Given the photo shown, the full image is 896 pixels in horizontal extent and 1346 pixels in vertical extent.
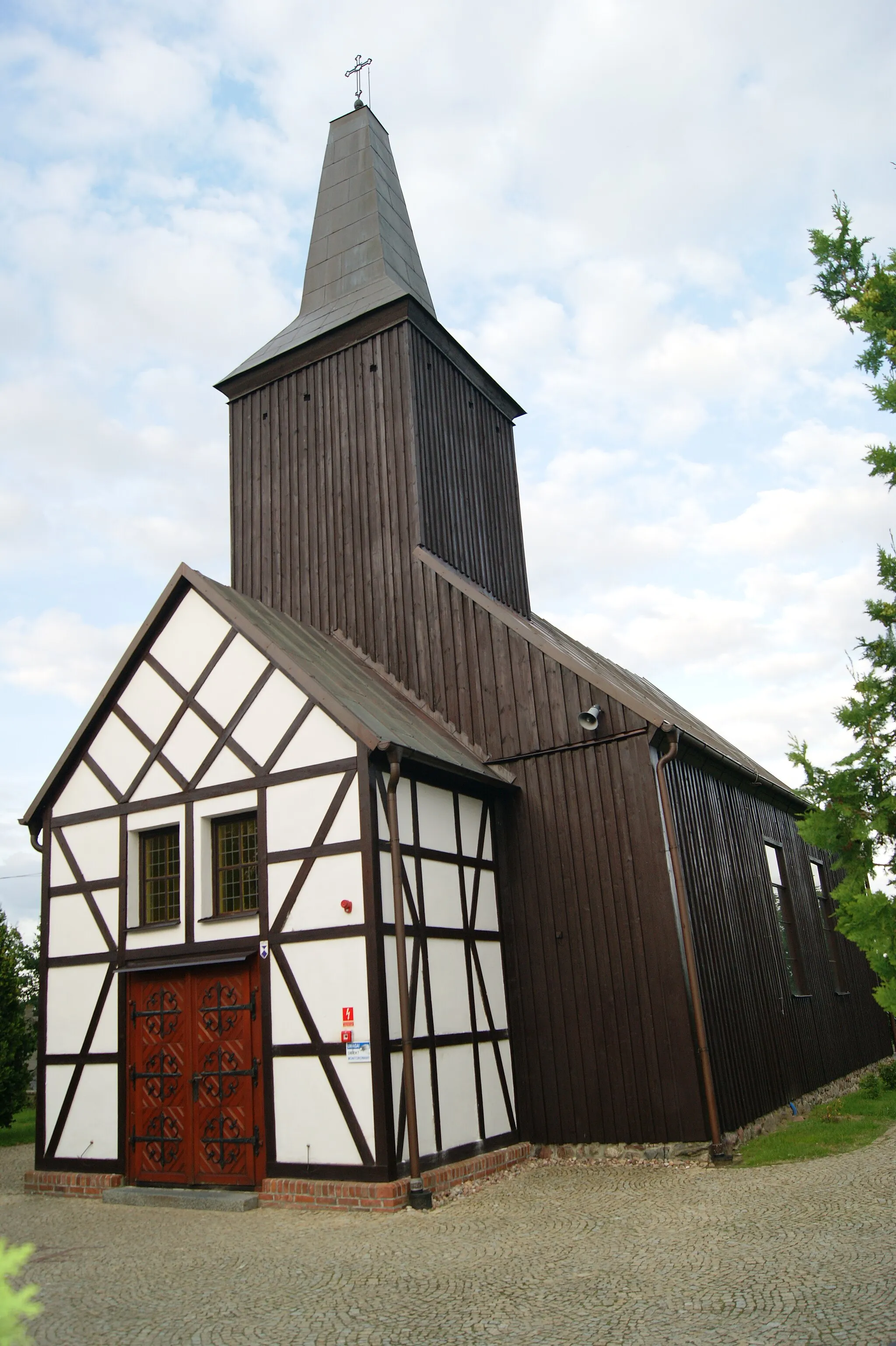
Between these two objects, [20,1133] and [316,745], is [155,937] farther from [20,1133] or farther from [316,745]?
[20,1133]

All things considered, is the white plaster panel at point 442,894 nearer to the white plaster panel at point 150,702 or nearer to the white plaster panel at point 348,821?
the white plaster panel at point 348,821

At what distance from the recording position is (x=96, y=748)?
497 inches

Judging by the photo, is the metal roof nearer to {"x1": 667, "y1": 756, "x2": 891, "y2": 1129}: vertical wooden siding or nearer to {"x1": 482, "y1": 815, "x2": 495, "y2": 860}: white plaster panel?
{"x1": 667, "y1": 756, "x2": 891, "y2": 1129}: vertical wooden siding

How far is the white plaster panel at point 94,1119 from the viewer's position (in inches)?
444

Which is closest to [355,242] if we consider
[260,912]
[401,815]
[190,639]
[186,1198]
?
[190,639]

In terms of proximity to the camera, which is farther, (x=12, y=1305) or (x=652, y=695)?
(x=652, y=695)

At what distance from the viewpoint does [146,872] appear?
12078 mm

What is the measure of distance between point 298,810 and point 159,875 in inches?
102

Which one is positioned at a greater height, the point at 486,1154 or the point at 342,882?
the point at 342,882

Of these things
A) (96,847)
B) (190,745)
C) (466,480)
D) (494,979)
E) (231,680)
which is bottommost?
(494,979)

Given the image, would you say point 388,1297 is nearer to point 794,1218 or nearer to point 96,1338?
point 96,1338

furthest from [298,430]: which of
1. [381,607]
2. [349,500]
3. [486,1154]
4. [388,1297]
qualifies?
[388,1297]

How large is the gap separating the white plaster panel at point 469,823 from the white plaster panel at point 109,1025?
14.0 ft

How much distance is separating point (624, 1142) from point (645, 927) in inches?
87.0
